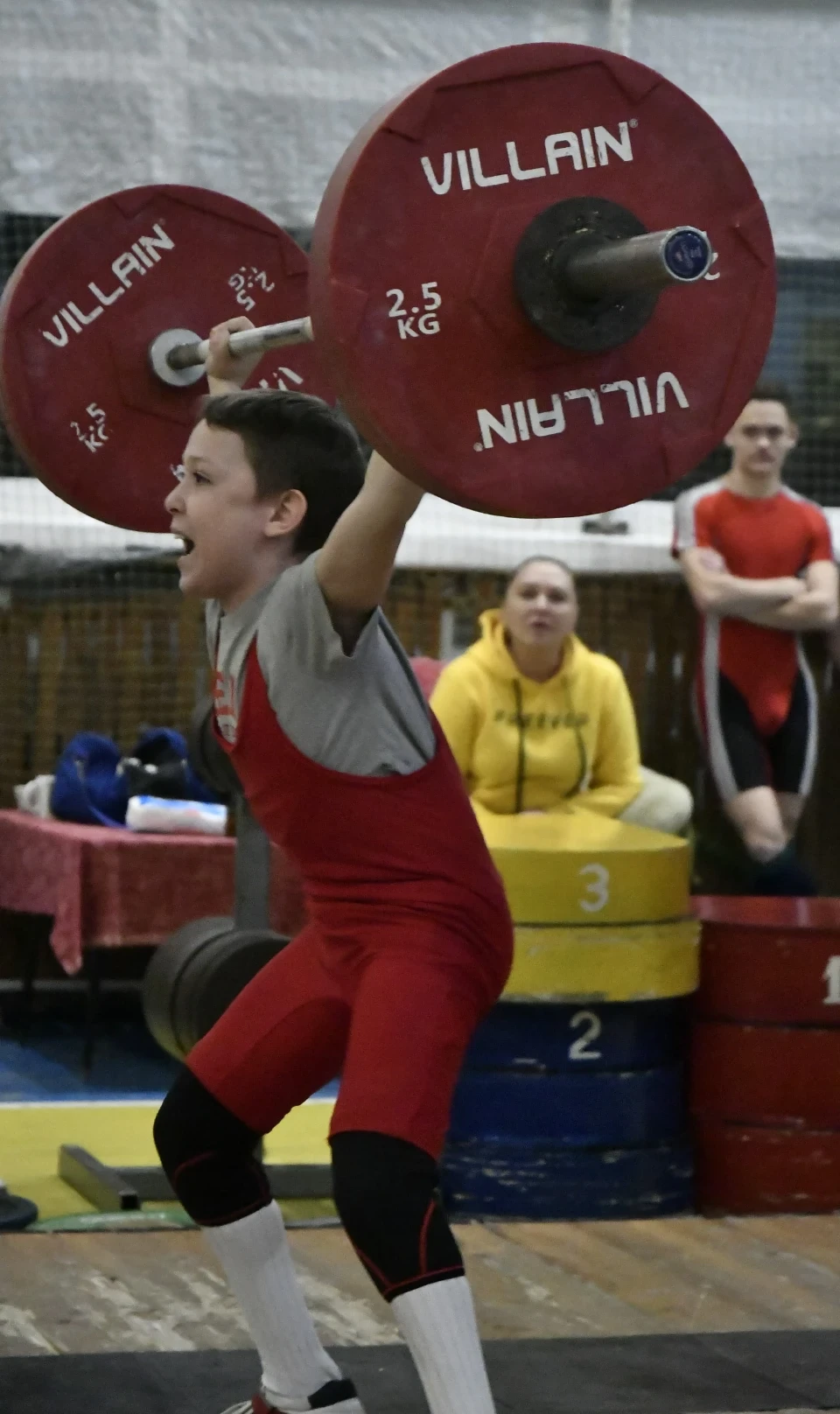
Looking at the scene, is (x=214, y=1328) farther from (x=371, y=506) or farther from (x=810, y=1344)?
(x=371, y=506)

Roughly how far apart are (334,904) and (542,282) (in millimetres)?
708

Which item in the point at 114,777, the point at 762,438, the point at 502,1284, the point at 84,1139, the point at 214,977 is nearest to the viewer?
the point at 502,1284

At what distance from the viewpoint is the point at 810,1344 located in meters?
2.85

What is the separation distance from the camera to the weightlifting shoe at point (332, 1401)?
2316 millimetres

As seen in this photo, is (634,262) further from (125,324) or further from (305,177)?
(305,177)

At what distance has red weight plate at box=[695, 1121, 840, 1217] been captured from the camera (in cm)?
361

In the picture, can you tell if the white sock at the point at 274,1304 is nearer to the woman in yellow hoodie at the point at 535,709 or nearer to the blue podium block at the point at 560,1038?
the blue podium block at the point at 560,1038

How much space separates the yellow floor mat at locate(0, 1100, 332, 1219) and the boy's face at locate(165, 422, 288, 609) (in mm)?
1912

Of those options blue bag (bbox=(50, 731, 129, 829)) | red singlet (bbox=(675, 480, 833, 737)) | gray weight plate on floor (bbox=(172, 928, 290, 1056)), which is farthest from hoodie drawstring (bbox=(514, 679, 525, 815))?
blue bag (bbox=(50, 731, 129, 829))

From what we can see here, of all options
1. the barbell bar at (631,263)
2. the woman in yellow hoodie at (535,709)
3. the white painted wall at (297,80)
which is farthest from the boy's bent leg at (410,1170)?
the white painted wall at (297,80)

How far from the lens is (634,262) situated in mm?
1959

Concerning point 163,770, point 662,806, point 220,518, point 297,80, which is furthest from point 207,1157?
point 297,80

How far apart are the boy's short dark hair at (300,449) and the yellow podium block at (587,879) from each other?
51.4 inches

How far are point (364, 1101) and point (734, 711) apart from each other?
10.4ft
